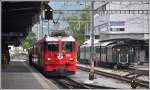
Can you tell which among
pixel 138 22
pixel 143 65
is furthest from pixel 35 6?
pixel 138 22

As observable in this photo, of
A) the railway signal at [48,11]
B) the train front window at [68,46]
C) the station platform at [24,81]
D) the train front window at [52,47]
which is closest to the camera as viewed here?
the station platform at [24,81]

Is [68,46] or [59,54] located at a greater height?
[68,46]

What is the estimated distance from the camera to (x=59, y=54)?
2819 cm

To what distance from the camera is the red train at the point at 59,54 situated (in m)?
27.7

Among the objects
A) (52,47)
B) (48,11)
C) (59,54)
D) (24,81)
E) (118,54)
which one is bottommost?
(24,81)

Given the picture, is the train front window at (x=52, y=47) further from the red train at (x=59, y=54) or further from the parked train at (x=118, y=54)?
the parked train at (x=118, y=54)

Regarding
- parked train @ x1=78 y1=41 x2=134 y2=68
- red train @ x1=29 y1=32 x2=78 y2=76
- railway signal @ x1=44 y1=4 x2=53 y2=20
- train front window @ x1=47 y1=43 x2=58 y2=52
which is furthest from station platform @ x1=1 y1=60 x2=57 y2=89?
parked train @ x1=78 y1=41 x2=134 y2=68

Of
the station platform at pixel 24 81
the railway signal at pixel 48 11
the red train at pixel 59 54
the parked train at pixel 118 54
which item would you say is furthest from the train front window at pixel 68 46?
the parked train at pixel 118 54

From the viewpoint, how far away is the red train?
90.8ft

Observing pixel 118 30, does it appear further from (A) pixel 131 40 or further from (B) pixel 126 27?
(A) pixel 131 40

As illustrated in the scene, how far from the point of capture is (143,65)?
4562 cm

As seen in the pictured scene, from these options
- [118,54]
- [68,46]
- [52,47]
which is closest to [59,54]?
[52,47]

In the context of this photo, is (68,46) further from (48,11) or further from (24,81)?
(24,81)

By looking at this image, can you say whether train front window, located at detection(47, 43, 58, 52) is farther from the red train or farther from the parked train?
the parked train
